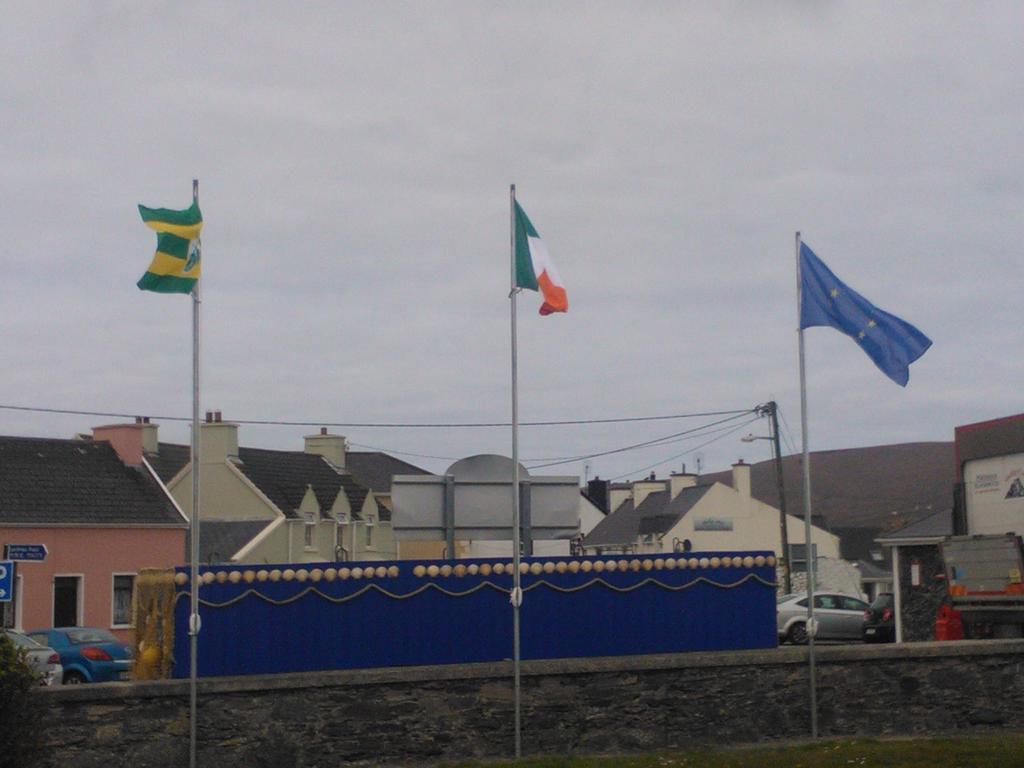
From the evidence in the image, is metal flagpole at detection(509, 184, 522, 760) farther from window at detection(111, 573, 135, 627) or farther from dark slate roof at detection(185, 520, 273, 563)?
dark slate roof at detection(185, 520, 273, 563)

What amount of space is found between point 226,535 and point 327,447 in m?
13.4

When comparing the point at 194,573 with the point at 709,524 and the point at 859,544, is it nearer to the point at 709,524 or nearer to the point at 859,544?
the point at 709,524

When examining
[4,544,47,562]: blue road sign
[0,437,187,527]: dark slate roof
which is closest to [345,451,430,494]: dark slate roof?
[0,437,187,527]: dark slate roof

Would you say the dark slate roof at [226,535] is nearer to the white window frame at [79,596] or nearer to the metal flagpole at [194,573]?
the white window frame at [79,596]

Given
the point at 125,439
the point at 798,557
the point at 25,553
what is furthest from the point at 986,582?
the point at 798,557

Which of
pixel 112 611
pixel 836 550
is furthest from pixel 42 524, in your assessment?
pixel 836 550

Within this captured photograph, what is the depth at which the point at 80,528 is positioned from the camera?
42844 millimetres

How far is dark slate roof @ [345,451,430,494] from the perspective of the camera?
7469cm

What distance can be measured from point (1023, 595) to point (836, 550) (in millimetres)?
51805

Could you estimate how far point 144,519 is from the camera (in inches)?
1754

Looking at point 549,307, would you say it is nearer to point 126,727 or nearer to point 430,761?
point 430,761

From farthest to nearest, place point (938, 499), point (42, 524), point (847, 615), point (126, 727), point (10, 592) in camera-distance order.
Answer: point (938, 499) → point (42, 524) → point (847, 615) → point (10, 592) → point (126, 727)

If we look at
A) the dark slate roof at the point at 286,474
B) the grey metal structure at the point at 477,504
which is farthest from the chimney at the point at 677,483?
the grey metal structure at the point at 477,504

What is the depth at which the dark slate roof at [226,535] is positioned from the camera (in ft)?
171
